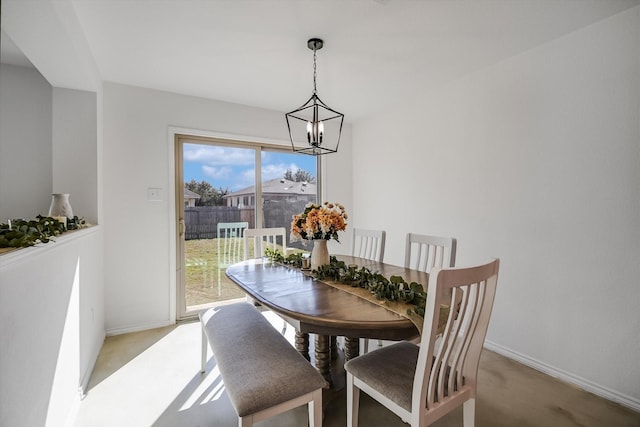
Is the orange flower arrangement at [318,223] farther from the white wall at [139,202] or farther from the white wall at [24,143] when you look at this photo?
the white wall at [24,143]

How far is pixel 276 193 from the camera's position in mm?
3859

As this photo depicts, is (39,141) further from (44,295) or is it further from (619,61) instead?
(619,61)

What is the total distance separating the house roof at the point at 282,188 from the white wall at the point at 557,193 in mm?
1703

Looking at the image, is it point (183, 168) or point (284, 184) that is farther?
point (284, 184)

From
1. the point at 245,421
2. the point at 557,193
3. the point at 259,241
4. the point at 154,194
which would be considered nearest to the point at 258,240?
the point at 259,241

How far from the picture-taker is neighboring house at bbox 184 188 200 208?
10.7ft

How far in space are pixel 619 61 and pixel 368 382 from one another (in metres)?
2.49

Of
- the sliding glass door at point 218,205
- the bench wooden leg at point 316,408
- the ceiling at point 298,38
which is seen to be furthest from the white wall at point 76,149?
the bench wooden leg at point 316,408

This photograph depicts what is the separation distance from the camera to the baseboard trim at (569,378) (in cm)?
185

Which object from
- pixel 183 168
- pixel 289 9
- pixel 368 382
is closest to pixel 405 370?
pixel 368 382

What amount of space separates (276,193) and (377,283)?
2503 mm

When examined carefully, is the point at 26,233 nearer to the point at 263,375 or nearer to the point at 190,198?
the point at 263,375

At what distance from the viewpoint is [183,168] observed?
324 cm

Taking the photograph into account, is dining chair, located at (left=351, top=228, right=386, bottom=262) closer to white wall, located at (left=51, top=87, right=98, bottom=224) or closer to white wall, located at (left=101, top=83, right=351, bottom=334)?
white wall, located at (left=101, top=83, right=351, bottom=334)
